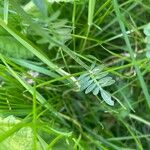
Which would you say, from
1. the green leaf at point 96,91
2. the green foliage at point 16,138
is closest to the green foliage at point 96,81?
the green leaf at point 96,91

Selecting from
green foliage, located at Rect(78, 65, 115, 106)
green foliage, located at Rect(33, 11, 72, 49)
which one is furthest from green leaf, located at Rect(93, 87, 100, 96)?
green foliage, located at Rect(33, 11, 72, 49)

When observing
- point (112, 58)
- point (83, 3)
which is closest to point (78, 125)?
point (112, 58)

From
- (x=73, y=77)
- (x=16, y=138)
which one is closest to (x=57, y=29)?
(x=73, y=77)

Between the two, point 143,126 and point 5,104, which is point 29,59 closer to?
point 5,104

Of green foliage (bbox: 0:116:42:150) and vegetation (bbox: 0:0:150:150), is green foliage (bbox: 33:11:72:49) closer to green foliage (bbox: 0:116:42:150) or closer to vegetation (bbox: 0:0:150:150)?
vegetation (bbox: 0:0:150:150)

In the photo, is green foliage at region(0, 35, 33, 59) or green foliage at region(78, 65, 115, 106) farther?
green foliage at region(0, 35, 33, 59)

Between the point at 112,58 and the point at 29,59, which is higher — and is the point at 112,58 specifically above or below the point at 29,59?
below

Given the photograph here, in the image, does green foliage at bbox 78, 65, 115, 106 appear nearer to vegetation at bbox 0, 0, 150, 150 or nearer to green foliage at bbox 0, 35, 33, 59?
vegetation at bbox 0, 0, 150, 150

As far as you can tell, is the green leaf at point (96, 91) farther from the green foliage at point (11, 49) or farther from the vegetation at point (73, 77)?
the green foliage at point (11, 49)

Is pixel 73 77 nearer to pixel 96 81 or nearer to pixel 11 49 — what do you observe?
pixel 96 81

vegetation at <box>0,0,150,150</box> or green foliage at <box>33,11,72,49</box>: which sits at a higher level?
green foliage at <box>33,11,72,49</box>
